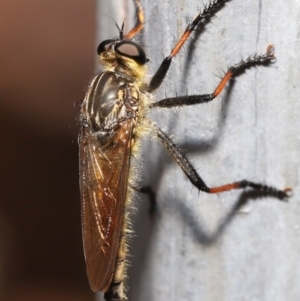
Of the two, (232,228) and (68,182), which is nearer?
(232,228)

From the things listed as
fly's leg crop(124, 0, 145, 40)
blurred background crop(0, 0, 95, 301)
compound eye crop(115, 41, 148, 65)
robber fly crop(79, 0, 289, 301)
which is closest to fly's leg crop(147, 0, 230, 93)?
robber fly crop(79, 0, 289, 301)

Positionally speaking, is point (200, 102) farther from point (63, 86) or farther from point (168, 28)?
point (63, 86)

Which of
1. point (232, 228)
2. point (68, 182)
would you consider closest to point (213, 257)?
point (232, 228)

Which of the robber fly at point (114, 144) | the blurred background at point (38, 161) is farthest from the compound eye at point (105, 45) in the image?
the blurred background at point (38, 161)

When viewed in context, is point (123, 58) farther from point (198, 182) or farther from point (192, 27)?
point (198, 182)

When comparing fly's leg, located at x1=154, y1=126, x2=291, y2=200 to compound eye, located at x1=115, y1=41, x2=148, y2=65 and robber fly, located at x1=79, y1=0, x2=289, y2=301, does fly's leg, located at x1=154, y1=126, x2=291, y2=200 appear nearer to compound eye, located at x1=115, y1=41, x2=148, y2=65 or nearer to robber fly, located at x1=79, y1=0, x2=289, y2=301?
robber fly, located at x1=79, y1=0, x2=289, y2=301
